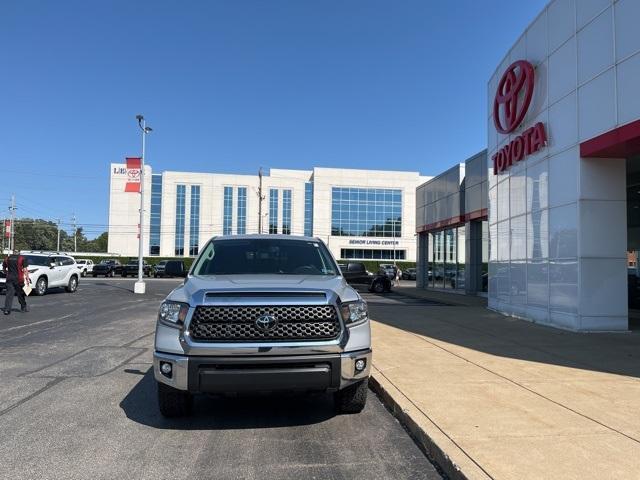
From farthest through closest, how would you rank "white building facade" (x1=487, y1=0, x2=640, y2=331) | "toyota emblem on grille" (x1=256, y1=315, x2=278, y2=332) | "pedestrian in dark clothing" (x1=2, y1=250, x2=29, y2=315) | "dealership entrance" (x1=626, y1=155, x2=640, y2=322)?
"pedestrian in dark clothing" (x1=2, y1=250, x2=29, y2=315), "dealership entrance" (x1=626, y1=155, x2=640, y2=322), "white building facade" (x1=487, y1=0, x2=640, y2=331), "toyota emblem on grille" (x1=256, y1=315, x2=278, y2=332)

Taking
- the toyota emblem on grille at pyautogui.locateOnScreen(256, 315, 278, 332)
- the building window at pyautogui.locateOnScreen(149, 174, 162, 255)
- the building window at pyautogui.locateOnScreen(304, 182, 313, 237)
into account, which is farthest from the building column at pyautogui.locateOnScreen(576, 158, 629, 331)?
the building window at pyautogui.locateOnScreen(149, 174, 162, 255)

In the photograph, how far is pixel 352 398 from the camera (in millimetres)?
5328

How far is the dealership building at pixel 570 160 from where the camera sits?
10.3m

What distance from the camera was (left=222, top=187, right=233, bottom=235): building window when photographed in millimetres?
77750

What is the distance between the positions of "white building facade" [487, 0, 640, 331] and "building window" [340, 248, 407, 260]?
201 ft

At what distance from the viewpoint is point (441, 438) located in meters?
4.39

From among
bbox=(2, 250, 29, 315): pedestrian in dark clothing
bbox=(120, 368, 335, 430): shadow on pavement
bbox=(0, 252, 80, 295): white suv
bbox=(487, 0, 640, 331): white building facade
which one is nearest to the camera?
bbox=(120, 368, 335, 430): shadow on pavement

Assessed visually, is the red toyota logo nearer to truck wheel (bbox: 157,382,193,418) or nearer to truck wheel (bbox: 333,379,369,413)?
truck wheel (bbox: 333,379,369,413)

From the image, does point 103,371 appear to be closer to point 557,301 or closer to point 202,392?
point 202,392

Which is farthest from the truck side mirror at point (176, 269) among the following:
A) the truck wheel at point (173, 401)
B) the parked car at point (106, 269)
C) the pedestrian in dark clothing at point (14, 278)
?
the parked car at point (106, 269)

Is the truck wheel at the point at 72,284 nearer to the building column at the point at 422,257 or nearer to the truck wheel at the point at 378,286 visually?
the truck wheel at the point at 378,286

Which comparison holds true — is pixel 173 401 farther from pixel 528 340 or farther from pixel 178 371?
pixel 528 340

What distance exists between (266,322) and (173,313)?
89 centimetres

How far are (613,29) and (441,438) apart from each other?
30.8ft
